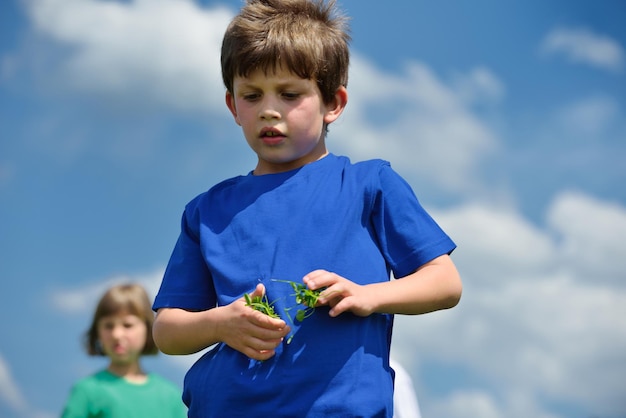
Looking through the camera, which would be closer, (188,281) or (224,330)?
(224,330)

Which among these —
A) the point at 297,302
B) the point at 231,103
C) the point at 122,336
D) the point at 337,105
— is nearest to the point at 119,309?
the point at 122,336

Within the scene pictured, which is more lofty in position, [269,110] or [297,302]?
[269,110]

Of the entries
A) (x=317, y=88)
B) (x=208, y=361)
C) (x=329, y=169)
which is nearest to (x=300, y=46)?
(x=317, y=88)

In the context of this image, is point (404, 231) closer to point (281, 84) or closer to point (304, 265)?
point (304, 265)

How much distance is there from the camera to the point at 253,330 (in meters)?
3.13

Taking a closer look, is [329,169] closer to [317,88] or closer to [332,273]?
[317,88]

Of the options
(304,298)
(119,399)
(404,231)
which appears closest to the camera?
(304,298)

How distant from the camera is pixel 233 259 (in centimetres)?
341

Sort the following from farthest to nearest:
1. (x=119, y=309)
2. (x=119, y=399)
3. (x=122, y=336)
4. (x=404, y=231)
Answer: (x=119, y=309), (x=122, y=336), (x=119, y=399), (x=404, y=231)

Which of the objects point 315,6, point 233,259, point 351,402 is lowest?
point 351,402

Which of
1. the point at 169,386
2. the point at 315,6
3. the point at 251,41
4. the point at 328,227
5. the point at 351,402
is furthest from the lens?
the point at 169,386

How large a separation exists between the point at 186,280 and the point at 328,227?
67 cm

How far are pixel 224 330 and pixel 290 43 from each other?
1.16 metres

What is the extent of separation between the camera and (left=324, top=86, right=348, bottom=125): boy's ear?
372 cm
